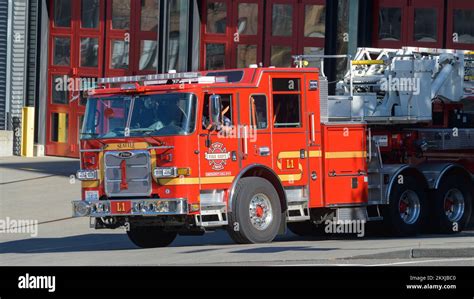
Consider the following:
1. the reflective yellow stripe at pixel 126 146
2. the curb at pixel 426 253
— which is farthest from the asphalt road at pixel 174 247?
the reflective yellow stripe at pixel 126 146

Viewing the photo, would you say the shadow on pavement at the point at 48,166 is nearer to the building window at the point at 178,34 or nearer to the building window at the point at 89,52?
the building window at the point at 89,52

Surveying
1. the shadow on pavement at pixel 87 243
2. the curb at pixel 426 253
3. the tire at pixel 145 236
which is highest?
the curb at pixel 426 253

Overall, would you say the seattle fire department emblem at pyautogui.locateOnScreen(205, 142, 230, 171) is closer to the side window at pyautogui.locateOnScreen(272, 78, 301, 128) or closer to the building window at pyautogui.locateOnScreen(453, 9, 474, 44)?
the side window at pyautogui.locateOnScreen(272, 78, 301, 128)

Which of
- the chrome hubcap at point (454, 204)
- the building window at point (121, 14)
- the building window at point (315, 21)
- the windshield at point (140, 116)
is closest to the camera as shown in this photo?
the windshield at point (140, 116)

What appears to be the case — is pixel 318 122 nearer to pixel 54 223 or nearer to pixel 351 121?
pixel 351 121

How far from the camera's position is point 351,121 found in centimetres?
1852

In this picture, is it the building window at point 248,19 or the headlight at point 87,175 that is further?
the building window at point 248,19

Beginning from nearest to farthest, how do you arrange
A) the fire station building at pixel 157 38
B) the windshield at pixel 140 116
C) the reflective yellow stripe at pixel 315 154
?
the windshield at pixel 140 116 < the reflective yellow stripe at pixel 315 154 < the fire station building at pixel 157 38

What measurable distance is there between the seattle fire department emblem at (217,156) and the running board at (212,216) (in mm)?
554

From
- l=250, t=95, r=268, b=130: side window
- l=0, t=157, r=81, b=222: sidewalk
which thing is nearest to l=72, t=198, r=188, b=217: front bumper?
l=250, t=95, r=268, b=130: side window

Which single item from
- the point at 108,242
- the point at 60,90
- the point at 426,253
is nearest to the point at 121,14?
the point at 60,90

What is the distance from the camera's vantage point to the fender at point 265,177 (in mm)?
16844

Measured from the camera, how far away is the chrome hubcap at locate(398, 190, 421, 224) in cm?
1891
